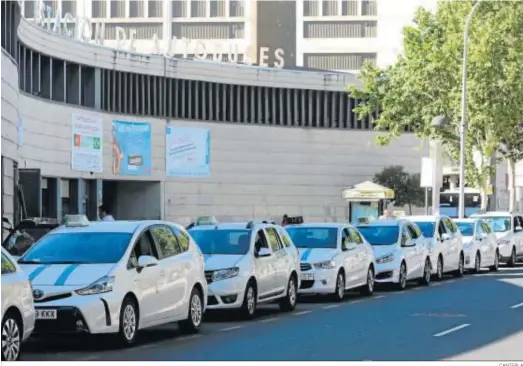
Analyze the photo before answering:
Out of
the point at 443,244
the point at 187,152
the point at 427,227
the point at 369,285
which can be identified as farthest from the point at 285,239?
the point at 187,152

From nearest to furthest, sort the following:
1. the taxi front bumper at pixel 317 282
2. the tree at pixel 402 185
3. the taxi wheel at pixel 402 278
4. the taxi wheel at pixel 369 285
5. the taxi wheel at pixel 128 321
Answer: the taxi wheel at pixel 128 321
the taxi front bumper at pixel 317 282
the taxi wheel at pixel 369 285
the taxi wheel at pixel 402 278
the tree at pixel 402 185

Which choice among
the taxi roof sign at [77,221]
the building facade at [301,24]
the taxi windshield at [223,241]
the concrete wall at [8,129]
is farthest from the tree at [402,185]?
the taxi roof sign at [77,221]

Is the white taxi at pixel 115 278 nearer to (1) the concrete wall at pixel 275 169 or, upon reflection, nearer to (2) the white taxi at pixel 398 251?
(2) the white taxi at pixel 398 251

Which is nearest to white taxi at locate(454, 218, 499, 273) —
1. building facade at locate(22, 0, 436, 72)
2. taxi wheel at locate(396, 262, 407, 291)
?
taxi wheel at locate(396, 262, 407, 291)

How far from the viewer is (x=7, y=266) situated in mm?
13828

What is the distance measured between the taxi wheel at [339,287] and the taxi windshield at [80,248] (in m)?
8.71

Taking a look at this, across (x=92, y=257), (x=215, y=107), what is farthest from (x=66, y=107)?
(x=92, y=257)

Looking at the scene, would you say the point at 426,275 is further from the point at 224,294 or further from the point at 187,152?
the point at 187,152

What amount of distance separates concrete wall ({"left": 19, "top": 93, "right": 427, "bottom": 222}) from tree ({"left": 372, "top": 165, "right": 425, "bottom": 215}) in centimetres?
159

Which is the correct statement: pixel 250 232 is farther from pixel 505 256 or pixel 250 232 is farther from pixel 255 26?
pixel 255 26

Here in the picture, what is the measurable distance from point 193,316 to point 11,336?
478 centimetres

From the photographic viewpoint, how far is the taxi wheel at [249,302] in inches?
802

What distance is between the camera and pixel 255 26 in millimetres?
91562

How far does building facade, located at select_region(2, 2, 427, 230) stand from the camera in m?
57.8
